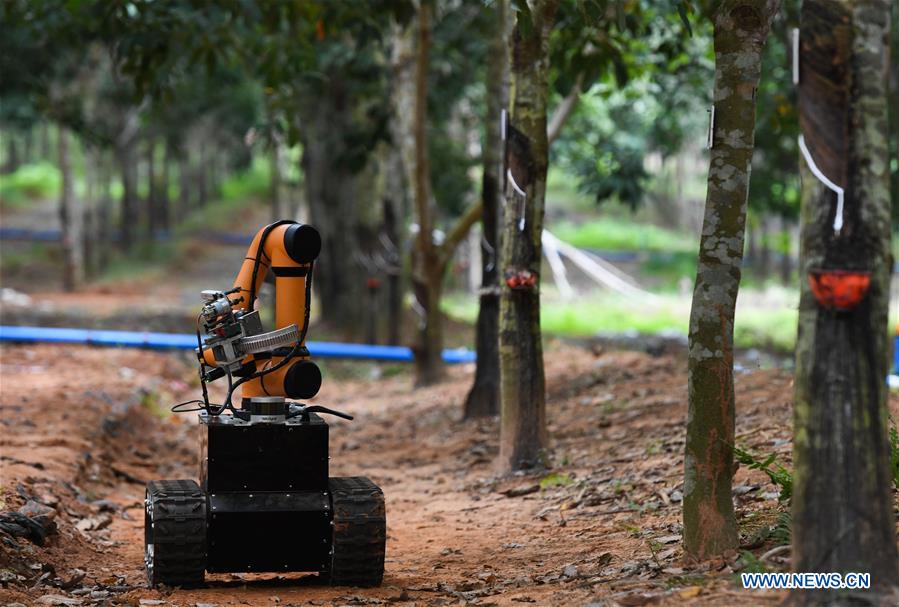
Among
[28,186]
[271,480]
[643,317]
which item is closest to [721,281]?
[271,480]

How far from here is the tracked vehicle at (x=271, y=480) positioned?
6.81 metres

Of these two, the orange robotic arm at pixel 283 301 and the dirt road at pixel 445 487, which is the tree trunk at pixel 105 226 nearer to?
the dirt road at pixel 445 487

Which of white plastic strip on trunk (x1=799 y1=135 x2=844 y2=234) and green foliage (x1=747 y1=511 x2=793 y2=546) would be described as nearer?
white plastic strip on trunk (x1=799 y1=135 x2=844 y2=234)

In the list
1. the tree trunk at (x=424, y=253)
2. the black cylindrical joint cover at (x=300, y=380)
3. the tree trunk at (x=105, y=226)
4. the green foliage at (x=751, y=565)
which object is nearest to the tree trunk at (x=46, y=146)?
the tree trunk at (x=105, y=226)

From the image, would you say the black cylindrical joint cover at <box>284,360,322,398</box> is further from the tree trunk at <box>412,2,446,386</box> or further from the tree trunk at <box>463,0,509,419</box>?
the tree trunk at <box>412,2,446,386</box>

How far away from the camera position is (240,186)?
6706 centimetres

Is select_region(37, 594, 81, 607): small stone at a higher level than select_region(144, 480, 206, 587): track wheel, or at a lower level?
lower

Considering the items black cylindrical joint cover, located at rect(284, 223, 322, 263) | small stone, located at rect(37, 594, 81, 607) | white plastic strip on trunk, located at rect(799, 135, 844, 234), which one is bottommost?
small stone, located at rect(37, 594, 81, 607)

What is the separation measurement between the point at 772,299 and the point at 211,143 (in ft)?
102

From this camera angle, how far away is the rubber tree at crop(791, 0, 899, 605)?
4.73 metres

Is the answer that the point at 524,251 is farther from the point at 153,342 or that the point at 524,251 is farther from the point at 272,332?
the point at 153,342

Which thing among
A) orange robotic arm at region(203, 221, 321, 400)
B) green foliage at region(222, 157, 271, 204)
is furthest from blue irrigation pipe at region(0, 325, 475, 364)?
green foliage at region(222, 157, 271, 204)

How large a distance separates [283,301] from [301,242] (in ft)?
1.29

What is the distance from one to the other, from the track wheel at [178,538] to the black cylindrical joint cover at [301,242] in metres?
1.44
